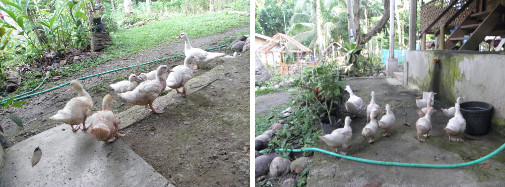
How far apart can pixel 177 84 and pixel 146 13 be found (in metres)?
0.64

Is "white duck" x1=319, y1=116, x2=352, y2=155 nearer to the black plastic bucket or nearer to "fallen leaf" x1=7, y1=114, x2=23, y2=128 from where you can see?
the black plastic bucket

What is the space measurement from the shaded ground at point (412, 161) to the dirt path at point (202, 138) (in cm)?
64

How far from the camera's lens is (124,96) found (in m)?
1.68

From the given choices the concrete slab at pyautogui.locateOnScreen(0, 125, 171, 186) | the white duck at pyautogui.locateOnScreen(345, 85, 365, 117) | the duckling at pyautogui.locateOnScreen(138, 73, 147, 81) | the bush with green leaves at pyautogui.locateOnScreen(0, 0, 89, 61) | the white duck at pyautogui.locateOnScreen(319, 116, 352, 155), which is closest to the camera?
the concrete slab at pyautogui.locateOnScreen(0, 125, 171, 186)

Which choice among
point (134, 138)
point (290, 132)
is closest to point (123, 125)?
point (134, 138)

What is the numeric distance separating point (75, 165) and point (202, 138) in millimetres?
505

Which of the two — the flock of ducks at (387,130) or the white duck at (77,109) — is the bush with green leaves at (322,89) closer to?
the flock of ducks at (387,130)

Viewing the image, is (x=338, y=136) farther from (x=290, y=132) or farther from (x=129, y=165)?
(x=129, y=165)

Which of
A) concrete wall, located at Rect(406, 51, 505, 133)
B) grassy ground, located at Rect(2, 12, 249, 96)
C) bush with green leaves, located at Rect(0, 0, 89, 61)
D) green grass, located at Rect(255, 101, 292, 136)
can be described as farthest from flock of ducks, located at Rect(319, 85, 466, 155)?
bush with green leaves, located at Rect(0, 0, 89, 61)

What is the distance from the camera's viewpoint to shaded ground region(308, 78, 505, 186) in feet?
5.59

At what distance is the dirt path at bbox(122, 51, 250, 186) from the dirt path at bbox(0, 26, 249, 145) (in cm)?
29

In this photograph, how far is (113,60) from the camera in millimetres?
1897

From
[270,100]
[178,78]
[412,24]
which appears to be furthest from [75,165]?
[412,24]

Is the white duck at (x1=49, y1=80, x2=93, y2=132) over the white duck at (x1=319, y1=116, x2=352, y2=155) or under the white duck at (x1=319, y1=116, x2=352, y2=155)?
over
